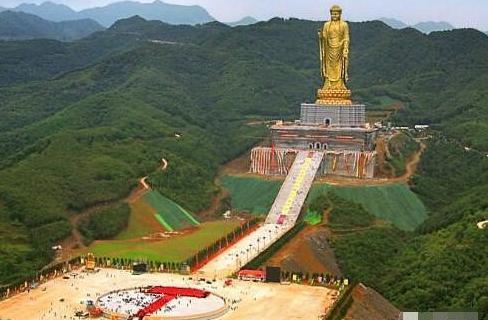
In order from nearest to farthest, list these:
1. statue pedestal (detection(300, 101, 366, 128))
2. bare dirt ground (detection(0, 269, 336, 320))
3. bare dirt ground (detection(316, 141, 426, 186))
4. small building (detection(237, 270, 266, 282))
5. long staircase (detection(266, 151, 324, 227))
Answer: bare dirt ground (detection(0, 269, 336, 320)), small building (detection(237, 270, 266, 282)), long staircase (detection(266, 151, 324, 227)), bare dirt ground (detection(316, 141, 426, 186)), statue pedestal (detection(300, 101, 366, 128))

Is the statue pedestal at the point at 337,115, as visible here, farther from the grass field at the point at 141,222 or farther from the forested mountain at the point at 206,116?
the grass field at the point at 141,222

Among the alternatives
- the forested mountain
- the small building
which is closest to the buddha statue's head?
the forested mountain

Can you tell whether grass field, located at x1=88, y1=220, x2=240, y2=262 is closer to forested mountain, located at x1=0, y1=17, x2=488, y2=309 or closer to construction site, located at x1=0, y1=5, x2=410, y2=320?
construction site, located at x1=0, y1=5, x2=410, y2=320

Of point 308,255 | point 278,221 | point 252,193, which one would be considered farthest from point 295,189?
point 308,255

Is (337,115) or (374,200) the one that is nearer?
(374,200)

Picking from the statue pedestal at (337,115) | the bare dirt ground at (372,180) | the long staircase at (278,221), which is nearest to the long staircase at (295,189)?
the long staircase at (278,221)

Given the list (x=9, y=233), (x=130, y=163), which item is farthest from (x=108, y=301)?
(x=130, y=163)

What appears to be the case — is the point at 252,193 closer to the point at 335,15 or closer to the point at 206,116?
the point at 335,15
